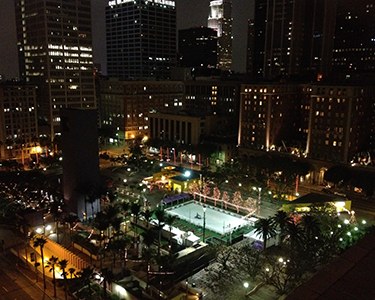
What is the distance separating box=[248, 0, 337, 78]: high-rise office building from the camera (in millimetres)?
186500

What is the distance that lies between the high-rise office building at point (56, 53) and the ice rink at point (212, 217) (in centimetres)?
8341

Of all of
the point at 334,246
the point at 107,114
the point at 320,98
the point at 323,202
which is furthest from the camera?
the point at 107,114

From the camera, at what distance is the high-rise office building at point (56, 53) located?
140 meters

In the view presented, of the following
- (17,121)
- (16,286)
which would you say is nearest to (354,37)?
(17,121)

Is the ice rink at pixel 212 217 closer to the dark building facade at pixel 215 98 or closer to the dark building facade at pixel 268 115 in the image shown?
the dark building facade at pixel 268 115

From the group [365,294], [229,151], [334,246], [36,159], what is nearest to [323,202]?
[334,246]

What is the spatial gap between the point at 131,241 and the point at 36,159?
7097cm

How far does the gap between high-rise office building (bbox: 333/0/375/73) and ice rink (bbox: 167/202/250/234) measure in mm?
125131

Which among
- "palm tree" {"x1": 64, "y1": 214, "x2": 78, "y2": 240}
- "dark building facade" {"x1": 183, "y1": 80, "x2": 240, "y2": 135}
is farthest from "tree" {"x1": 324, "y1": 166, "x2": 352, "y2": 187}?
"palm tree" {"x1": 64, "y1": 214, "x2": 78, "y2": 240}

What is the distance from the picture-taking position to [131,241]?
5966 cm

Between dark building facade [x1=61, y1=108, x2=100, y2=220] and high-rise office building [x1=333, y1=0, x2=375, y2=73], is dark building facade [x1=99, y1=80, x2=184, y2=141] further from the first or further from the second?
high-rise office building [x1=333, y1=0, x2=375, y2=73]

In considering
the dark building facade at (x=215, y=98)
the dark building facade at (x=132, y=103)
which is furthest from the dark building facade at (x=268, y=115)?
the dark building facade at (x=132, y=103)

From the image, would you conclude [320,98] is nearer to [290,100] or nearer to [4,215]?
[290,100]

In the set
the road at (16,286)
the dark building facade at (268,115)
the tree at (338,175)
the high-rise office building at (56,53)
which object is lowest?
the road at (16,286)
